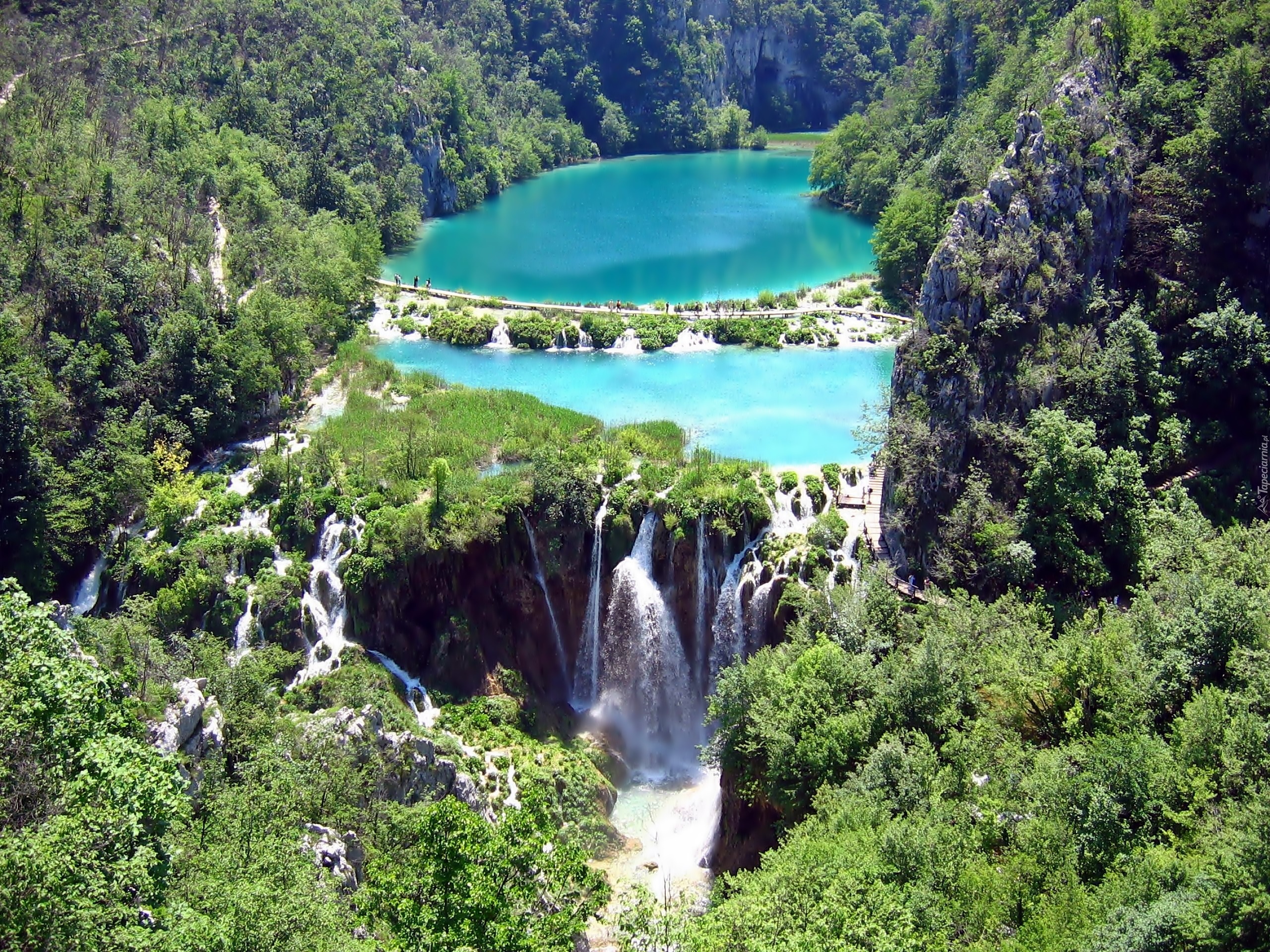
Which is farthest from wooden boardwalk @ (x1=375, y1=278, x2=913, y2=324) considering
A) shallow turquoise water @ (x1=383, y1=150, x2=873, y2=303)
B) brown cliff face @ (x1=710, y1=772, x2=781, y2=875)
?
brown cliff face @ (x1=710, y1=772, x2=781, y2=875)

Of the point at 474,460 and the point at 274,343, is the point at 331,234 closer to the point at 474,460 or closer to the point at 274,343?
the point at 274,343

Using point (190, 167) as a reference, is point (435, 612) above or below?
below

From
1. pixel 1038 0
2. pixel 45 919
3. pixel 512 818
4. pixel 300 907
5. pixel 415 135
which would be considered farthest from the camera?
pixel 415 135

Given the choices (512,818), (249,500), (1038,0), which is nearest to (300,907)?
(512,818)

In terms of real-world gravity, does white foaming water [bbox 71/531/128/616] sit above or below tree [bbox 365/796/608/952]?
below

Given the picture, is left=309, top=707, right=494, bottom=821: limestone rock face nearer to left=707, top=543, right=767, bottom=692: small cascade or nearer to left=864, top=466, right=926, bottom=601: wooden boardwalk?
left=707, top=543, right=767, bottom=692: small cascade

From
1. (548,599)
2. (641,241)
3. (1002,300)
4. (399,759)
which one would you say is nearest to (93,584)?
(399,759)
